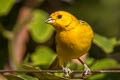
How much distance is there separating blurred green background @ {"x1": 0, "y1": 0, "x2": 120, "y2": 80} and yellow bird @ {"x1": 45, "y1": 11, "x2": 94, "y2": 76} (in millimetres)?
111

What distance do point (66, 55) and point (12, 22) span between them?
4.38 ft

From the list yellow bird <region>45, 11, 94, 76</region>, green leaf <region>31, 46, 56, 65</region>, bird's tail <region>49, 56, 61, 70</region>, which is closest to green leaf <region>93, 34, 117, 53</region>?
yellow bird <region>45, 11, 94, 76</region>

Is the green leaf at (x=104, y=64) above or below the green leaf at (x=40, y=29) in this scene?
below

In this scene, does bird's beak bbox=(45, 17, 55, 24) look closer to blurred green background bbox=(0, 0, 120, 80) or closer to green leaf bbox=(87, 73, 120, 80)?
blurred green background bbox=(0, 0, 120, 80)

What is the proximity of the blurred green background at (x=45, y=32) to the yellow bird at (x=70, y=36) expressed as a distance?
0.36 ft

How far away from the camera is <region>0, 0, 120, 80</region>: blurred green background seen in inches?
105

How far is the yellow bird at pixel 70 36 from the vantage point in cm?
233

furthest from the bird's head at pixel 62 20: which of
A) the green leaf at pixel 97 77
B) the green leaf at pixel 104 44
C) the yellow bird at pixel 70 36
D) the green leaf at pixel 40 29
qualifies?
the green leaf at pixel 40 29

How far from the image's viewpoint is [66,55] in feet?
7.79

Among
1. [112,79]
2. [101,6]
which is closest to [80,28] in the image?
[112,79]

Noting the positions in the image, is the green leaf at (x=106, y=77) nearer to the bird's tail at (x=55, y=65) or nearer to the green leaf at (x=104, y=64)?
the green leaf at (x=104, y=64)

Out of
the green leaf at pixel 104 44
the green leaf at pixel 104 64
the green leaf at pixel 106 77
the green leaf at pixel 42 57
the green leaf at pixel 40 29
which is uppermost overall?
the green leaf at pixel 40 29

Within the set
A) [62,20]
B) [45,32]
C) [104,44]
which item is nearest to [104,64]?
[104,44]

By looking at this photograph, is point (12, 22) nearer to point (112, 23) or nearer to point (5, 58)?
point (5, 58)
